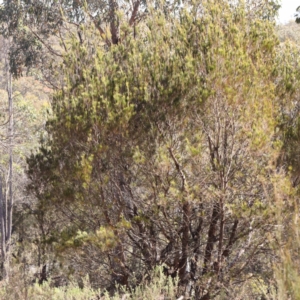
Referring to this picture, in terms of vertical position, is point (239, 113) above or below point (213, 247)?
above

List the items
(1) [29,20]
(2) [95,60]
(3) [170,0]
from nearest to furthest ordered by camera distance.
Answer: (2) [95,60], (3) [170,0], (1) [29,20]

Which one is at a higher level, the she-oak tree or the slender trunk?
the she-oak tree

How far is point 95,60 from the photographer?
598 cm

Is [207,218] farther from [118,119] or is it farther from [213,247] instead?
[118,119]

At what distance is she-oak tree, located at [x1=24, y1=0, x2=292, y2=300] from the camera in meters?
5.35

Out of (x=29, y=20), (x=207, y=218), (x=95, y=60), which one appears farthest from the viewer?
(x=29, y=20)

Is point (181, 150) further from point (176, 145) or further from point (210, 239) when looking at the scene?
point (210, 239)

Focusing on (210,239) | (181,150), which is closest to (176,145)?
(181,150)

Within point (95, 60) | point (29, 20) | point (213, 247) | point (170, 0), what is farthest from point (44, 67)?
point (213, 247)

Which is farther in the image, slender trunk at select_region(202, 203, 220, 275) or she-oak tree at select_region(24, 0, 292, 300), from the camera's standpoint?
slender trunk at select_region(202, 203, 220, 275)

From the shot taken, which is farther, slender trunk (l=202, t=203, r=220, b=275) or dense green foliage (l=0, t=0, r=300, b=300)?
slender trunk (l=202, t=203, r=220, b=275)

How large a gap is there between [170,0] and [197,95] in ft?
15.1

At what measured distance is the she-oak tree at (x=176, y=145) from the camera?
5.35 meters

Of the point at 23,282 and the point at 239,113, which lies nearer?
the point at 239,113
